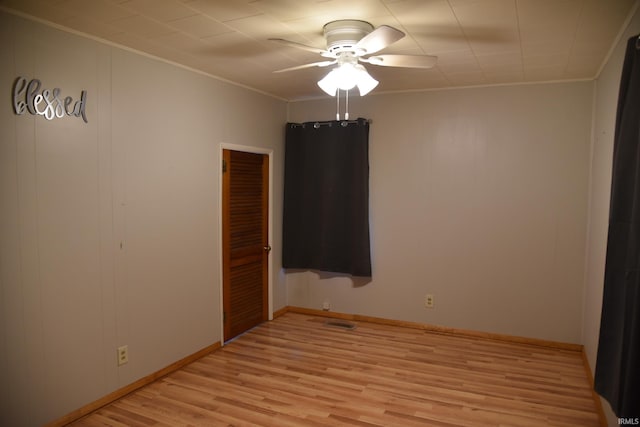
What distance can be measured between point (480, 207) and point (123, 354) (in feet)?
11.3

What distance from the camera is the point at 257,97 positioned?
4.59 metres

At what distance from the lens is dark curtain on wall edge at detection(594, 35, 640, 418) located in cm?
172

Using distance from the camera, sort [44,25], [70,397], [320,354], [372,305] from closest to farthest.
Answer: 1. [44,25]
2. [70,397]
3. [320,354]
4. [372,305]

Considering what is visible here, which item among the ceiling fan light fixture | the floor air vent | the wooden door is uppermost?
the ceiling fan light fixture

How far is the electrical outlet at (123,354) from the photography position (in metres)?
3.15

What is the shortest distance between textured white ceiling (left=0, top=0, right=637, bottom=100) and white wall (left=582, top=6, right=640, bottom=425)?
18 cm

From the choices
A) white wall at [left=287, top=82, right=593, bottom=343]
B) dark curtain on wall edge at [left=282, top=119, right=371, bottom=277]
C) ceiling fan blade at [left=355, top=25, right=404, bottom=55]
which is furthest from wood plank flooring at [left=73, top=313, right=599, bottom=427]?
ceiling fan blade at [left=355, top=25, right=404, bottom=55]

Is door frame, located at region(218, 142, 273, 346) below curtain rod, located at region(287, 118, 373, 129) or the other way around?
below

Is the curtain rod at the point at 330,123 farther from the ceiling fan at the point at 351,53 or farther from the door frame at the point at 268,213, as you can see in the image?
the ceiling fan at the point at 351,53

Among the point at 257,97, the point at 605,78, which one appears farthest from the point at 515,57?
the point at 257,97

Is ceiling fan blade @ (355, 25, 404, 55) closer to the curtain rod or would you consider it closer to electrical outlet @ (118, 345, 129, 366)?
the curtain rod

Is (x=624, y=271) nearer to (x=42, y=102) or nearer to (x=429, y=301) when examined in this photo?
(x=429, y=301)

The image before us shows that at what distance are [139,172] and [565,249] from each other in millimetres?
3805

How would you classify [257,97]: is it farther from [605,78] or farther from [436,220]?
[605,78]
